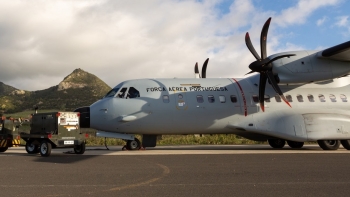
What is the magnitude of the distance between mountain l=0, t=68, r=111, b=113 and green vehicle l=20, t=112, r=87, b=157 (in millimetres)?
61408

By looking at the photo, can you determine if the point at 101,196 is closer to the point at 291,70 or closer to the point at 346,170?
the point at 346,170

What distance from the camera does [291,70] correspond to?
1780cm

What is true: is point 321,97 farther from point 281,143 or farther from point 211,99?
point 211,99

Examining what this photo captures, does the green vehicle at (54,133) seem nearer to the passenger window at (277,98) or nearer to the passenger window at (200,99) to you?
the passenger window at (200,99)

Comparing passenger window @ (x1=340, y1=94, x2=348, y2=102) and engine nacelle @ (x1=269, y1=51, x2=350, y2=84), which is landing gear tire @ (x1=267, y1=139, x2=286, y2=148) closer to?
passenger window @ (x1=340, y1=94, x2=348, y2=102)

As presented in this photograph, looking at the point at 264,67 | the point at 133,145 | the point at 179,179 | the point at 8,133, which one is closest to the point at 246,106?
the point at 264,67

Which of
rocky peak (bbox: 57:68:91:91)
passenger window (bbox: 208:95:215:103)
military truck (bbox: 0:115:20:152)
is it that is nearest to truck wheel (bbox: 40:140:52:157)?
military truck (bbox: 0:115:20:152)

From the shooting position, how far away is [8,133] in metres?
18.3

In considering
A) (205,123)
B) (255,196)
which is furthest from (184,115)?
(255,196)

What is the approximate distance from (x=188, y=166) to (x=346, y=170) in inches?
177

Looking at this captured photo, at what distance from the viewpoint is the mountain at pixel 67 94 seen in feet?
267

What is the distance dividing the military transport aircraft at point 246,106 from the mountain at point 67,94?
200 ft

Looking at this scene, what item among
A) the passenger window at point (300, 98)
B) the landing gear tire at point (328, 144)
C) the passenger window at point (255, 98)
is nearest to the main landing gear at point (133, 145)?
the passenger window at point (255, 98)

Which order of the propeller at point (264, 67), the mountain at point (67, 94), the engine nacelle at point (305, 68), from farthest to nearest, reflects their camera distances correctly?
1. the mountain at point (67, 94)
2. the propeller at point (264, 67)
3. the engine nacelle at point (305, 68)
